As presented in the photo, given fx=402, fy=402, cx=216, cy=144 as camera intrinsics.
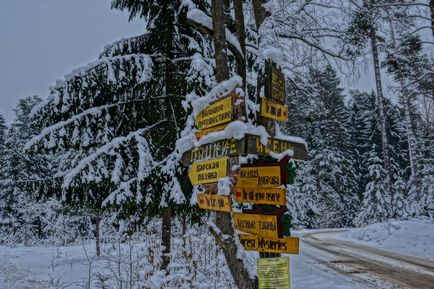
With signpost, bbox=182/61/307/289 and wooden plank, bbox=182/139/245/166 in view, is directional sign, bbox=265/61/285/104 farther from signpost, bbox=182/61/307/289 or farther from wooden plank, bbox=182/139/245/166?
wooden plank, bbox=182/139/245/166

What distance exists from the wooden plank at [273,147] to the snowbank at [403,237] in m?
9.96

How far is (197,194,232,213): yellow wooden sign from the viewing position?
399 centimetres

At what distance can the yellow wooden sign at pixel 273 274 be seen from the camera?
3621 millimetres

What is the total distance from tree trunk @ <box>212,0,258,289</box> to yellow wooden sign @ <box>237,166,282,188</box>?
685 mm

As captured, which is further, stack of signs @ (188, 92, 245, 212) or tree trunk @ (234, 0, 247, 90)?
tree trunk @ (234, 0, 247, 90)

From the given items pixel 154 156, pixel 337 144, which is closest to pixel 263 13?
pixel 154 156

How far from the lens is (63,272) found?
12.1 metres

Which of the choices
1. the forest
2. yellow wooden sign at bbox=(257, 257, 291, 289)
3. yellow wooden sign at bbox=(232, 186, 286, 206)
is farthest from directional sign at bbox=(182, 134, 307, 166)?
the forest

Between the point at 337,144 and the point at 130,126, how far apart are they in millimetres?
36224

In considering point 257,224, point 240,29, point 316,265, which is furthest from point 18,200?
point 257,224

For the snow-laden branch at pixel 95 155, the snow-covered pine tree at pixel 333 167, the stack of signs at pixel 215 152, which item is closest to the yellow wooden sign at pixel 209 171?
the stack of signs at pixel 215 152

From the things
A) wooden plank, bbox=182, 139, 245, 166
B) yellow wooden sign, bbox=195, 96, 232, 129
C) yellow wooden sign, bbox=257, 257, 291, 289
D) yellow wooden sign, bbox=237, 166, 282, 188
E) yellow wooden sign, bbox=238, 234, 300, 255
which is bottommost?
yellow wooden sign, bbox=257, 257, 291, 289

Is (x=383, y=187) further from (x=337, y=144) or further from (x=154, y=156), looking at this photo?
(x=154, y=156)

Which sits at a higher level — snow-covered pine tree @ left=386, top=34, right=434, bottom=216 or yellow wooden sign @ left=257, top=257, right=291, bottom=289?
snow-covered pine tree @ left=386, top=34, right=434, bottom=216
